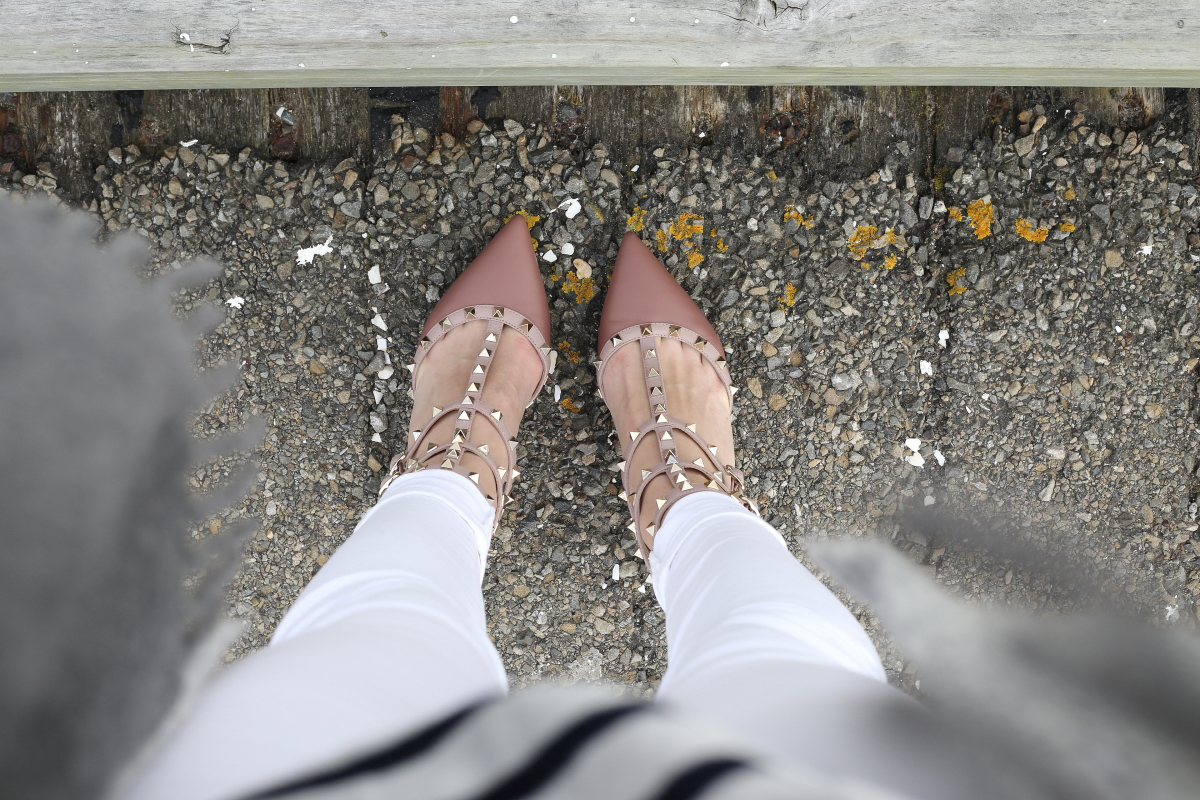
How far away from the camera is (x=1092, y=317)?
1.41m

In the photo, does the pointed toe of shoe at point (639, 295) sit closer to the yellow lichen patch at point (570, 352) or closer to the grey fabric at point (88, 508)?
the yellow lichen patch at point (570, 352)

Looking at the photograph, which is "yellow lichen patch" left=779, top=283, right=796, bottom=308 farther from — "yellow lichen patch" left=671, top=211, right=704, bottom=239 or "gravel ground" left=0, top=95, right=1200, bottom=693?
"yellow lichen patch" left=671, top=211, right=704, bottom=239

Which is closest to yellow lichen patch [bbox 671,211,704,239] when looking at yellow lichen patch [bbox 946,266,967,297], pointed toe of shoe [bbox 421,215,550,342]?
pointed toe of shoe [bbox 421,215,550,342]

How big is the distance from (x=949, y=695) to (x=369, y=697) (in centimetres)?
147

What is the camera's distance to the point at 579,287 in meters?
1.43

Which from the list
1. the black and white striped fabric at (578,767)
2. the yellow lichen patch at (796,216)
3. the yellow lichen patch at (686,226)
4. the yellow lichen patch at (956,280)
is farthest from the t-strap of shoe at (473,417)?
the yellow lichen patch at (956,280)

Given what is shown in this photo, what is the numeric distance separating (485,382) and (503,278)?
208 mm

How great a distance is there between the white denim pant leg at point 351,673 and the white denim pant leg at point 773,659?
0.25 m

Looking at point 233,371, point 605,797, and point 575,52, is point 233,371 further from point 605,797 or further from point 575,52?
point 605,797

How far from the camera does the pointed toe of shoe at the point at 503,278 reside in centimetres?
136

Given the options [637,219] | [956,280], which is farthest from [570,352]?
[956,280]

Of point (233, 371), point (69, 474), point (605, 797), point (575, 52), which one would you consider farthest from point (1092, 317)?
point (69, 474)

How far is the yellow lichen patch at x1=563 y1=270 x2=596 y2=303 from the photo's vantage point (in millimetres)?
1426

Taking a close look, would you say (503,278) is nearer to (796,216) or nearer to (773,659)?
(796,216)
